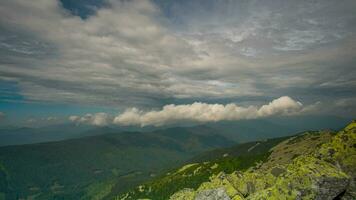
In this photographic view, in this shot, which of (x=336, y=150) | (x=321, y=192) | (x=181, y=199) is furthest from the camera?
(x=181, y=199)

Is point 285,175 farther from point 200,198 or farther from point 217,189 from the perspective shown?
point 200,198

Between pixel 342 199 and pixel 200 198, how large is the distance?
153 feet

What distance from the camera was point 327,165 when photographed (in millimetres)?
45781

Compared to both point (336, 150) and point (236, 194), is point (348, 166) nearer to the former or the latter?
point (336, 150)

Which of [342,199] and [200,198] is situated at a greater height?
[342,199]

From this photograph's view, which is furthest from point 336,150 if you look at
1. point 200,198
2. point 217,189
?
point 200,198


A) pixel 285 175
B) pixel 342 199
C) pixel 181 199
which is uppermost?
pixel 285 175

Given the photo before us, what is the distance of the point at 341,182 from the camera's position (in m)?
41.6

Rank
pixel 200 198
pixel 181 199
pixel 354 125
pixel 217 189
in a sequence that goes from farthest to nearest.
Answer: pixel 181 199 < pixel 200 198 < pixel 217 189 < pixel 354 125

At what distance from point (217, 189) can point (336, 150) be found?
31.7 m

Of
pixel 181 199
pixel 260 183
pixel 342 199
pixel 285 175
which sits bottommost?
pixel 181 199

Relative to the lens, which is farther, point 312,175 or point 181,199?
point 181,199

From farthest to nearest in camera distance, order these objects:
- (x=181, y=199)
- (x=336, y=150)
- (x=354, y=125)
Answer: (x=181, y=199)
(x=354, y=125)
(x=336, y=150)

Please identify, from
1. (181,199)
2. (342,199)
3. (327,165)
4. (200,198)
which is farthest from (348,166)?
(181,199)
